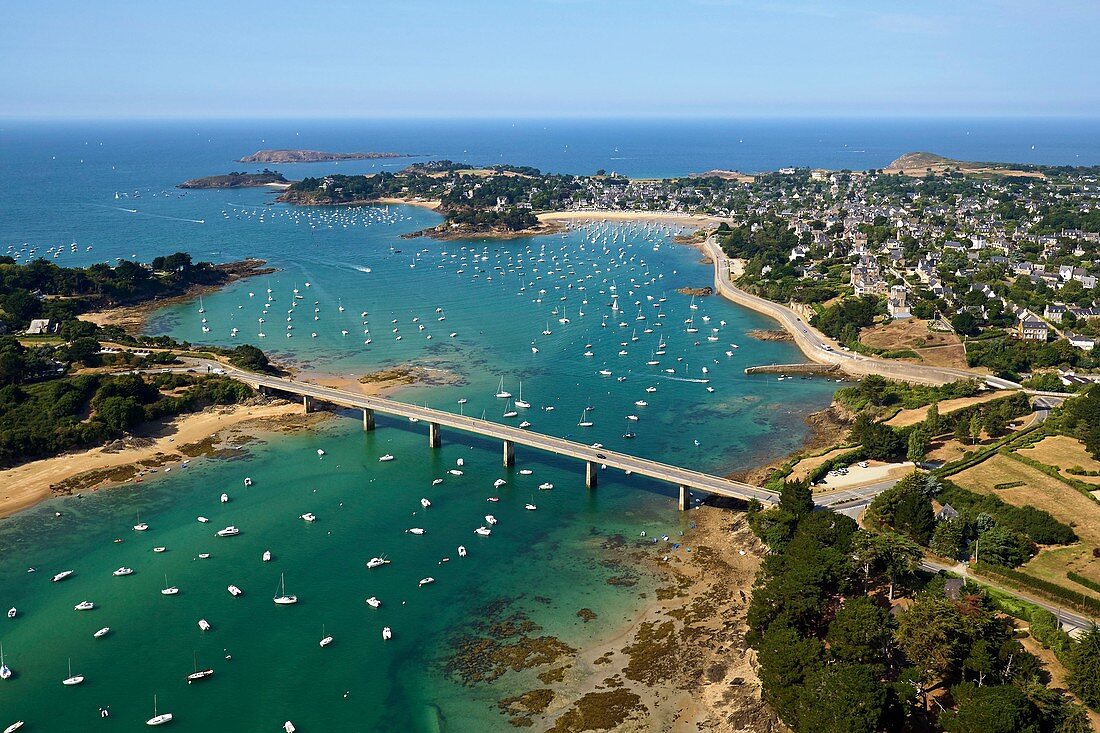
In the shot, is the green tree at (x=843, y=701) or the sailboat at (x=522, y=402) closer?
the green tree at (x=843, y=701)

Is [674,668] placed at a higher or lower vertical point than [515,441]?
lower

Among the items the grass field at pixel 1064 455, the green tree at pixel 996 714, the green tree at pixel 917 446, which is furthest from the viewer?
the green tree at pixel 917 446

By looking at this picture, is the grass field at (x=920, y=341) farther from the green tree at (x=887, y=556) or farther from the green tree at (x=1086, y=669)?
the green tree at (x=1086, y=669)

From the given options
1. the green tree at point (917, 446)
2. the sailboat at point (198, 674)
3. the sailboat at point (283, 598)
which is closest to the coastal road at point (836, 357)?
the green tree at point (917, 446)

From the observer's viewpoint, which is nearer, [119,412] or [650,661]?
[650,661]

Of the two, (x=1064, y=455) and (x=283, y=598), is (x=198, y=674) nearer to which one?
(x=283, y=598)

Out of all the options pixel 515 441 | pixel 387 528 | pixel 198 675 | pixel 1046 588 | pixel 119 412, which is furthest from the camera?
pixel 119 412

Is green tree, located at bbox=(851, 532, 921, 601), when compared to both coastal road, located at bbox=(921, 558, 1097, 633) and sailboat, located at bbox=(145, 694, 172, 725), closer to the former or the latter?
coastal road, located at bbox=(921, 558, 1097, 633)

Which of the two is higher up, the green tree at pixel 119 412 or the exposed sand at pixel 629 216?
the exposed sand at pixel 629 216

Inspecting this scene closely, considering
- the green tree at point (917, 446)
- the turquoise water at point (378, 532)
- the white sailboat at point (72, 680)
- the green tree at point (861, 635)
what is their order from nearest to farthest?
1. the green tree at point (861, 635)
2. the white sailboat at point (72, 680)
3. the turquoise water at point (378, 532)
4. the green tree at point (917, 446)

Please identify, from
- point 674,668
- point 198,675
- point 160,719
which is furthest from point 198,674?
point 674,668
